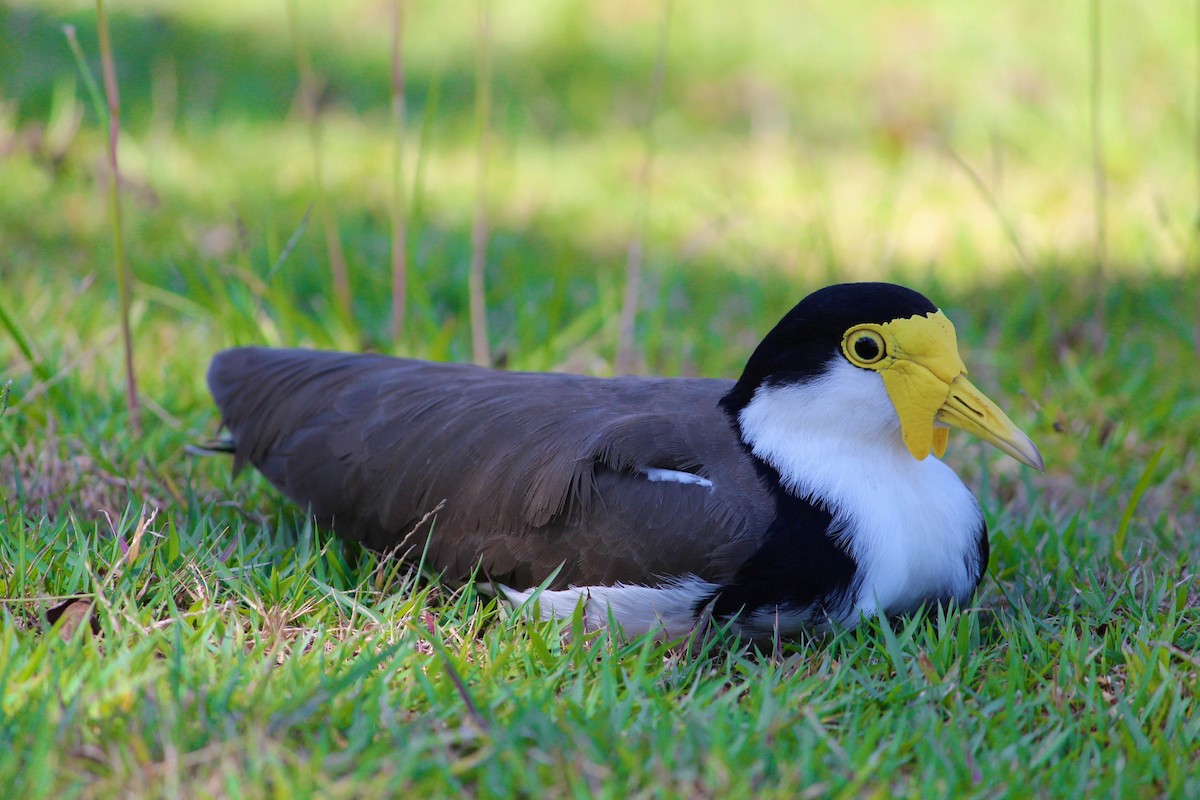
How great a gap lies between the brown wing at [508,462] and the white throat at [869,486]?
0.12 m

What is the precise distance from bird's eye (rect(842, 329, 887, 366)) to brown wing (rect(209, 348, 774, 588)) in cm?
34

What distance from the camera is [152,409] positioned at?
378 centimetres

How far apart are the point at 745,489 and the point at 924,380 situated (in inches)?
18.3

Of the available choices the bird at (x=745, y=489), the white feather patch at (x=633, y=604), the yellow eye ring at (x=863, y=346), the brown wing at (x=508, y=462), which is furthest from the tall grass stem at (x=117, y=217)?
the yellow eye ring at (x=863, y=346)

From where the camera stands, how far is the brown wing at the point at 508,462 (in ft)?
8.91

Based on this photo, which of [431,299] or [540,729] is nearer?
[540,729]

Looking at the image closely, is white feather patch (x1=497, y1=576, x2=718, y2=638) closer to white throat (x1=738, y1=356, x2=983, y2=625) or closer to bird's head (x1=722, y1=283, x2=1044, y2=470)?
white throat (x1=738, y1=356, x2=983, y2=625)

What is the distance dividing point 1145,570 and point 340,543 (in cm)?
203

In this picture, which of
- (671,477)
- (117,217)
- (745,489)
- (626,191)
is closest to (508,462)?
(671,477)

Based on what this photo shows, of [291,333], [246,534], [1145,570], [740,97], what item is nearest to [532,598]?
[246,534]

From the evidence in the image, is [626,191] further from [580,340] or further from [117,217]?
[117,217]

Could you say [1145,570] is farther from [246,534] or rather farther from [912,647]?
[246,534]

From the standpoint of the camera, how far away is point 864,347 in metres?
2.73

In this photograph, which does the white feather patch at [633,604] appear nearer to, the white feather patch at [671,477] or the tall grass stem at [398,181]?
the white feather patch at [671,477]
